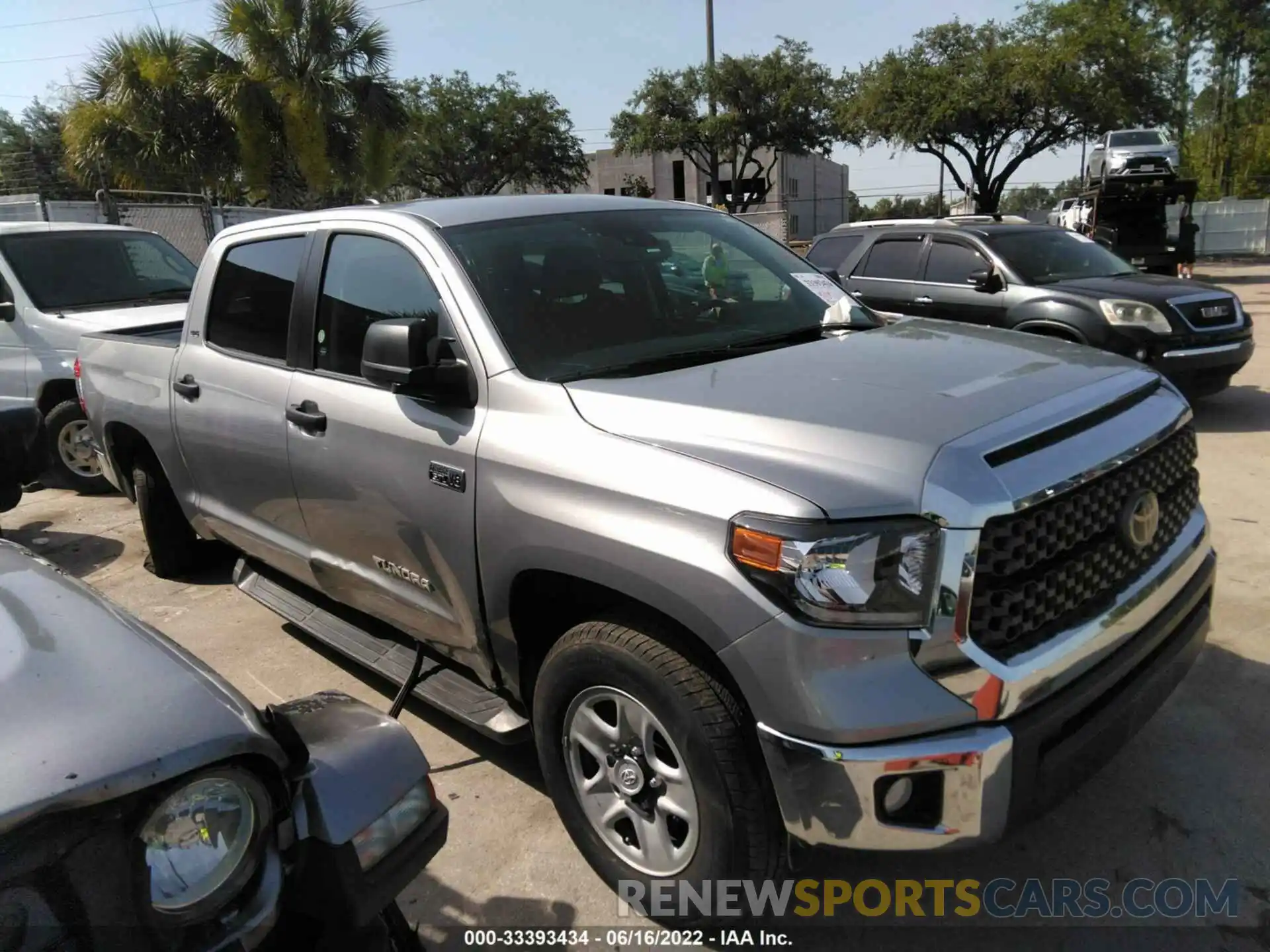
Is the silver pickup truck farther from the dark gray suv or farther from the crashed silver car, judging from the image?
the dark gray suv

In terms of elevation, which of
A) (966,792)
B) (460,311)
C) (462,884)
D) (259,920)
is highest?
(460,311)

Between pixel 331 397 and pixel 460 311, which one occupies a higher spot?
pixel 460 311

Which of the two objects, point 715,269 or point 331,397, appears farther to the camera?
point 715,269

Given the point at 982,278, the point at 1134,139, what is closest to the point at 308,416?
the point at 982,278

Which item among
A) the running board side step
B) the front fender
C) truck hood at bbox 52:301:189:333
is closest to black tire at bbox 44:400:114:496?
truck hood at bbox 52:301:189:333

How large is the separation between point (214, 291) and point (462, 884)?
2.89 m

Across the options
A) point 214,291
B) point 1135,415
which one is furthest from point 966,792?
point 214,291

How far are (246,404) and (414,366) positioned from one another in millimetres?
1392

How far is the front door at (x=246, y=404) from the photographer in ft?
11.9

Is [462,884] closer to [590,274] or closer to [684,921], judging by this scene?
[684,921]

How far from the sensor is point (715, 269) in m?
3.54

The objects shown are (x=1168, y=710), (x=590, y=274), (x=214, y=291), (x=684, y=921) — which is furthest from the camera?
(x=214, y=291)

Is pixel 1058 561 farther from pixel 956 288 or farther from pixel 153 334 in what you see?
pixel 956 288

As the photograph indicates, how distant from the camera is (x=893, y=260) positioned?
9133 millimetres
